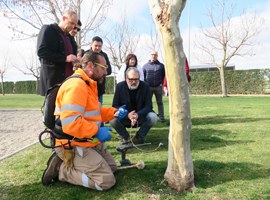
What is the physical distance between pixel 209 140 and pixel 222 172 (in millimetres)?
1792

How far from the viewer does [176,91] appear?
10.0 feet

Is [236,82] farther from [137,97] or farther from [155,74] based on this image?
[137,97]

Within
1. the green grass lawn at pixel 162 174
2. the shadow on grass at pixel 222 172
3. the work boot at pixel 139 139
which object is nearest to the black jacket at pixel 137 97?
the work boot at pixel 139 139

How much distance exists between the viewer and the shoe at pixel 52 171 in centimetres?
330

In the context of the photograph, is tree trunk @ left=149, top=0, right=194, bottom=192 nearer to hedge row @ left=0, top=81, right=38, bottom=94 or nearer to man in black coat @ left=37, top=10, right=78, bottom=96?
man in black coat @ left=37, top=10, right=78, bottom=96

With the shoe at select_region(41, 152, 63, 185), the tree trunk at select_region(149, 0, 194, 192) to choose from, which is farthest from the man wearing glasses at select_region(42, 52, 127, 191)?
the tree trunk at select_region(149, 0, 194, 192)

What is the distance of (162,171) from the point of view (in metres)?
3.62

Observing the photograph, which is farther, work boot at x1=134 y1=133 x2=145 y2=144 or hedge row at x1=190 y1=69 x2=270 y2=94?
hedge row at x1=190 y1=69 x2=270 y2=94

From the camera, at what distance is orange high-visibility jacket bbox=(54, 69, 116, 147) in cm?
291

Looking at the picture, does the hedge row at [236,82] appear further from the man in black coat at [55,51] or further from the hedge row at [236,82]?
the man in black coat at [55,51]

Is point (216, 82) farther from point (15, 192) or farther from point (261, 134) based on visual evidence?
point (15, 192)

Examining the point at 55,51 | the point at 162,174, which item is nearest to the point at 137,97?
the point at 55,51

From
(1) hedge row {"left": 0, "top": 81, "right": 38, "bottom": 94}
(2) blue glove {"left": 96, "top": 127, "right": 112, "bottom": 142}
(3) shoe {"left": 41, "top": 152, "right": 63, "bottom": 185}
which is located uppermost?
(1) hedge row {"left": 0, "top": 81, "right": 38, "bottom": 94}

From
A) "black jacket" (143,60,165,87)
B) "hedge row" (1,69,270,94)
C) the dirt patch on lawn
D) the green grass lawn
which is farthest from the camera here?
"hedge row" (1,69,270,94)
